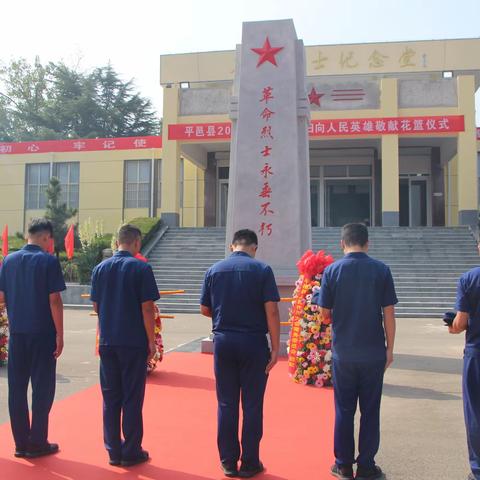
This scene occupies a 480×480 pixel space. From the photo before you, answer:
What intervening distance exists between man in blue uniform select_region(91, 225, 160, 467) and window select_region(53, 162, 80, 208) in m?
23.1

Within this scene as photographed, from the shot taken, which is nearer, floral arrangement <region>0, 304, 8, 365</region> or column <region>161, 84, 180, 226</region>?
floral arrangement <region>0, 304, 8, 365</region>

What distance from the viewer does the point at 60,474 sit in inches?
141

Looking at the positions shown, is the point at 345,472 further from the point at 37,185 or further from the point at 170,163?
the point at 37,185

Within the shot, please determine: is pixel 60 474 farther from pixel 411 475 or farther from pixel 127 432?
pixel 411 475

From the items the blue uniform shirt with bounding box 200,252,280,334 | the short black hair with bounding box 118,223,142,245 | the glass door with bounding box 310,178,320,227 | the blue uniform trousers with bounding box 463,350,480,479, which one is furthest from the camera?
the glass door with bounding box 310,178,320,227

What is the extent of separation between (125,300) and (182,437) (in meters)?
1.31

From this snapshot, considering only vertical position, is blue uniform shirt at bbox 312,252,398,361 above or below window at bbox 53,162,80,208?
below

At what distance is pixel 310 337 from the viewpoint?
6.27 metres

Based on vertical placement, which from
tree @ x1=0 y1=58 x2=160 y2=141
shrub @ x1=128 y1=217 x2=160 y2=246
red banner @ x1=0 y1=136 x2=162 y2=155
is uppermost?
tree @ x1=0 y1=58 x2=160 y2=141

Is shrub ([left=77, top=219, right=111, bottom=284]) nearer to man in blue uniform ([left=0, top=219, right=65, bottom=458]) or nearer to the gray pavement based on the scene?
the gray pavement

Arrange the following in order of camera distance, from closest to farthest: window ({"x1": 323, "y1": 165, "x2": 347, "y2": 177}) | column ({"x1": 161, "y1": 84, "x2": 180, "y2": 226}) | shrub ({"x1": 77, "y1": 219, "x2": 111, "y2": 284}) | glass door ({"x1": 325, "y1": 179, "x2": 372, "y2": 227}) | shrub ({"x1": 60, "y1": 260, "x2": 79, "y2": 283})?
1. shrub ({"x1": 77, "y1": 219, "x2": 111, "y2": 284})
2. shrub ({"x1": 60, "y1": 260, "x2": 79, "y2": 283})
3. column ({"x1": 161, "y1": 84, "x2": 180, "y2": 226})
4. window ({"x1": 323, "y1": 165, "x2": 347, "y2": 177})
5. glass door ({"x1": 325, "y1": 179, "x2": 372, "y2": 227})

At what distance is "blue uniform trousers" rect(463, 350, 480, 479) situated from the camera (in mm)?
3336

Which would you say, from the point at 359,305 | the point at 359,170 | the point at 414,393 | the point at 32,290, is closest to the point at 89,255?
the point at 359,170

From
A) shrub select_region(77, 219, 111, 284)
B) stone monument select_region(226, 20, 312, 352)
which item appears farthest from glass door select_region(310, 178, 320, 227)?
stone monument select_region(226, 20, 312, 352)
